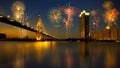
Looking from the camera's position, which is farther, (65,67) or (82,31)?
(82,31)

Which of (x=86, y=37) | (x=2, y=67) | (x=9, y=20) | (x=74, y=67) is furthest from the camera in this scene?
(x=86, y=37)

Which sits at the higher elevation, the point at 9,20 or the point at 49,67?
the point at 9,20

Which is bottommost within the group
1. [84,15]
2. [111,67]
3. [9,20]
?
[111,67]

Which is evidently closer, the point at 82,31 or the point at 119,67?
the point at 119,67

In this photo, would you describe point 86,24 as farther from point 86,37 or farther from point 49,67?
point 49,67

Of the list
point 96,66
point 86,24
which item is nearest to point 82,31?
point 86,24

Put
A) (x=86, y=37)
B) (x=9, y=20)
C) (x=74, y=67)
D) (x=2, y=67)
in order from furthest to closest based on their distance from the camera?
(x=86, y=37)
(x=9, y=20)
(x=74, y=67)
(x=2, y=67)

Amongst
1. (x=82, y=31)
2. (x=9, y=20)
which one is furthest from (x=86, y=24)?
(x=9, y=20)

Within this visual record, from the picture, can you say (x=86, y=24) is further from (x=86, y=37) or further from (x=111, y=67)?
(x=111, y=67)

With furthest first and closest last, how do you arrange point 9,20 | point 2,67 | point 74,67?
point 9,20
point 74,67
point 2,67
